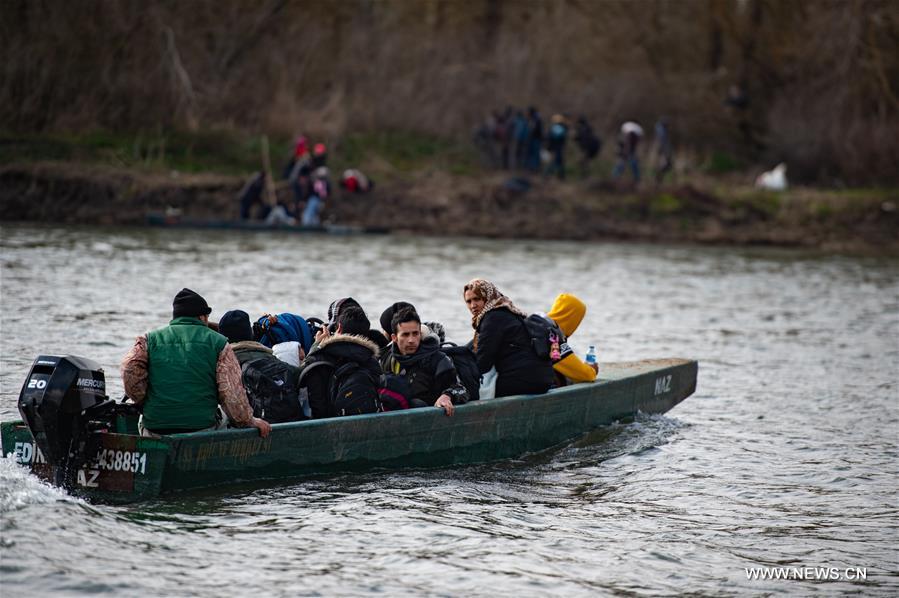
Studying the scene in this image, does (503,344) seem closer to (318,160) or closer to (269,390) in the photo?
(269,390)

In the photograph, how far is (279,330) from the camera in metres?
10.0

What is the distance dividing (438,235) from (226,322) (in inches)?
840

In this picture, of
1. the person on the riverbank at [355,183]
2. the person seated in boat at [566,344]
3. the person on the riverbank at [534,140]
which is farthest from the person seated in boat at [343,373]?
the person on the riverbank at [534,140]

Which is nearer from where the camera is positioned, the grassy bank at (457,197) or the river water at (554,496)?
the river water at (554,496)

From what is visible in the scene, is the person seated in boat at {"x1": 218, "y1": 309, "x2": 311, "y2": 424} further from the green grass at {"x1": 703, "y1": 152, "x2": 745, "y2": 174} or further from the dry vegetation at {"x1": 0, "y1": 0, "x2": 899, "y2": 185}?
the green grass at {"x1": 703, "y1": 152, "x2": 745, "y2": 174}

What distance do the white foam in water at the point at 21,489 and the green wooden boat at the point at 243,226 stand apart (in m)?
19.7

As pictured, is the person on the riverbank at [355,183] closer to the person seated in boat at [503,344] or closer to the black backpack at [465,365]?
the person seated in boat at [503,344]

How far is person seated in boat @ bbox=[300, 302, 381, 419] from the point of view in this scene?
8.97 m

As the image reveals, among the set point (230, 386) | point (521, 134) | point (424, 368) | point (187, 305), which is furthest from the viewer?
point (521, 134)

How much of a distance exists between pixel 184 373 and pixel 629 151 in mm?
26930

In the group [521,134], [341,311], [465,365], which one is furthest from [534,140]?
[341,311]

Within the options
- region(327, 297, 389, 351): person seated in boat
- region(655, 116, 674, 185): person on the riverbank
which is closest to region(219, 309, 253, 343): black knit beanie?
region(327, 297, 389, 351): person seated in boat

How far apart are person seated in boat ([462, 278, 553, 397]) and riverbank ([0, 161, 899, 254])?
19382mm

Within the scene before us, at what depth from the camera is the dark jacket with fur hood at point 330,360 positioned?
8.89 meters
